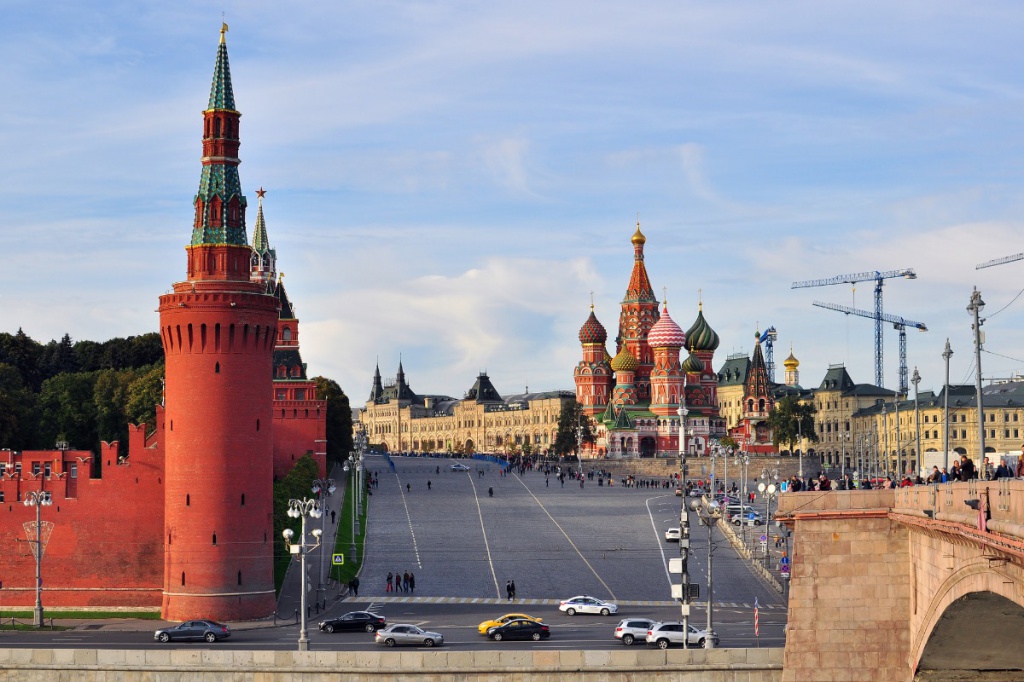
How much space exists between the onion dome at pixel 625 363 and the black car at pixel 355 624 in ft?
412

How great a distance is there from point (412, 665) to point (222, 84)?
32591 mm

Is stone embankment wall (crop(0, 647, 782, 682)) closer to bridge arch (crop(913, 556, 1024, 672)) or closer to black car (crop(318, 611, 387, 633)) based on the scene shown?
bridge arch (crop(913, 556, 1024, 672))

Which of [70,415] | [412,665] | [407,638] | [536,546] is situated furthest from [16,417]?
[412,665]

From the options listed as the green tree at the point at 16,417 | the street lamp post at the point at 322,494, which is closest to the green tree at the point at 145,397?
the green tree at the point at 16,417

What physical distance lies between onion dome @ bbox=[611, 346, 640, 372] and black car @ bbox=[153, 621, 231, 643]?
12722 centimetres

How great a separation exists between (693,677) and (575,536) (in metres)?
44.3

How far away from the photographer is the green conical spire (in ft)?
227

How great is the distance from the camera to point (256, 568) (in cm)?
6669

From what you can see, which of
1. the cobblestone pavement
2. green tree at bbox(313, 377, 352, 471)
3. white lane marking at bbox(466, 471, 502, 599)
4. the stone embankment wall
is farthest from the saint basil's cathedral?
the stone embankment wall

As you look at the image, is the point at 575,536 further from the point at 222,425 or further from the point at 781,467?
the point at 781,467

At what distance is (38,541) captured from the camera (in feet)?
218

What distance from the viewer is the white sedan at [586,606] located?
6469 centimetres

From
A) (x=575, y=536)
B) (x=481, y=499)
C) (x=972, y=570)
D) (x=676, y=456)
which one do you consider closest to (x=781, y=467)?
(x=676, y=456)

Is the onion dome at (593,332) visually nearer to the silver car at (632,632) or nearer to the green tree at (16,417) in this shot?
the green tree at (16,417)
